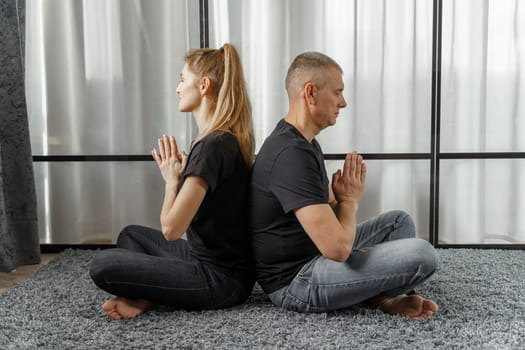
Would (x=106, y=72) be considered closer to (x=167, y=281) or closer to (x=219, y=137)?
(x=219, y=137)

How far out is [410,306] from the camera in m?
2.07

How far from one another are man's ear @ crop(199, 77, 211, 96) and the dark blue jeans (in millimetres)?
603

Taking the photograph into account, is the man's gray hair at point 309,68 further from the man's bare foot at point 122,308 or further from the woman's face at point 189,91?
the man's bare foot at point 122,308

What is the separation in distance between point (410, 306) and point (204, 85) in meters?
1.05

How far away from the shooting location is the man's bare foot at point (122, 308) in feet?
6.93

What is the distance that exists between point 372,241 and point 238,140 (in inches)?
26.4

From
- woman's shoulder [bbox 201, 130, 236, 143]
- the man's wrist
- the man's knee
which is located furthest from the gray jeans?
woman's shoulder [bbox 201, 130, 236, 143]

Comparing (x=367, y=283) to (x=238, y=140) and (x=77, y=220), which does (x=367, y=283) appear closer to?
(x=238, y=140)

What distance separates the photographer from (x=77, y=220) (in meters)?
3.43

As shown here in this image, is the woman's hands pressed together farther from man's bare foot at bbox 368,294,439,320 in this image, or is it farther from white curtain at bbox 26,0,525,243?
white curtain at bbox 26,0,525,243

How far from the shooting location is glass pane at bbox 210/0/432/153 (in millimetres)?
3275

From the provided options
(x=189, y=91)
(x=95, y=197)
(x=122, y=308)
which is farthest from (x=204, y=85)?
(x=95, y=197)

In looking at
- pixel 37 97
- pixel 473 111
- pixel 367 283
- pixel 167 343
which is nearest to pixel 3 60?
pixel 37 97

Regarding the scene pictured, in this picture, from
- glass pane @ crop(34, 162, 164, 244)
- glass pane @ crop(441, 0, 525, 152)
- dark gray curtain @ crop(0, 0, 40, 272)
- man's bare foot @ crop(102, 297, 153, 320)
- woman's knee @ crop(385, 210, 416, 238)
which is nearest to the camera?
man's bare foot @ crop(102, 297, 153, 320)
